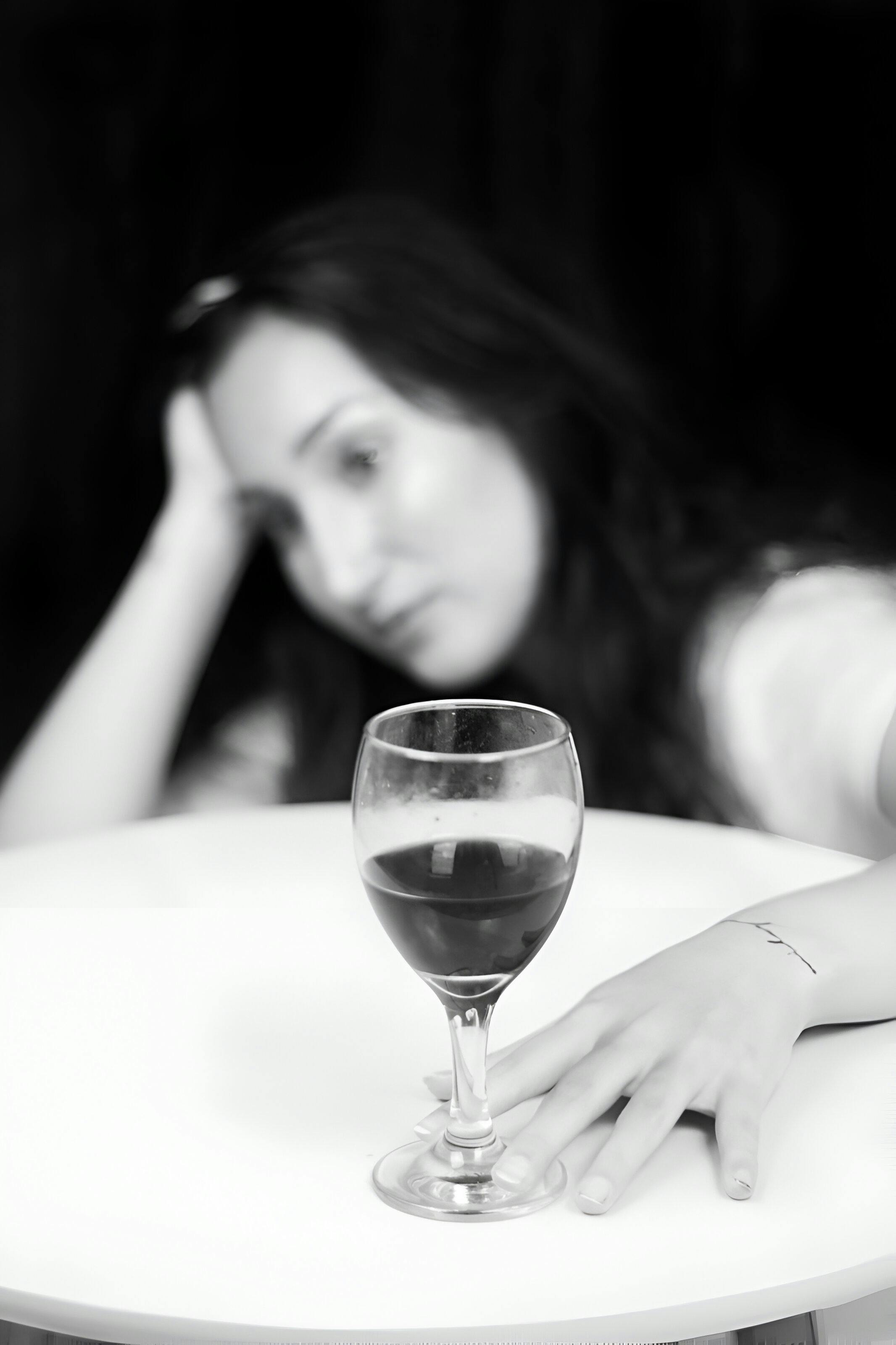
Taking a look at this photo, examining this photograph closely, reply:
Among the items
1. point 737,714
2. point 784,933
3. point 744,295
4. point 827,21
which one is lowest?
point 737,714

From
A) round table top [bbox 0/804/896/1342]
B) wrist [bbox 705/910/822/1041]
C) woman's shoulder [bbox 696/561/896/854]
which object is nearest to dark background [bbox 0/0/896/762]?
woman's shoulder [bbox 696/561/896/854]

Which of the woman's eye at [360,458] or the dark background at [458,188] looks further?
the woman's eye at [360,458]

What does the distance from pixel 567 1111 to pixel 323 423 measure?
155 centimetres

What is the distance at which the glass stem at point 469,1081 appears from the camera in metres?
0.80

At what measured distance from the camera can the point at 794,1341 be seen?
76 cm

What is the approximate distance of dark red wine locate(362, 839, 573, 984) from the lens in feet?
2.48

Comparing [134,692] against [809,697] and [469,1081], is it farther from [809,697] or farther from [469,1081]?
[469,1081]

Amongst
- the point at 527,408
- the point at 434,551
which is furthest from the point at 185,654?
the point at 527,408

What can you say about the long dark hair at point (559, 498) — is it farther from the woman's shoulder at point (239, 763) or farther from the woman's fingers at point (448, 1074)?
the woman's fingers at point (448, 1074)

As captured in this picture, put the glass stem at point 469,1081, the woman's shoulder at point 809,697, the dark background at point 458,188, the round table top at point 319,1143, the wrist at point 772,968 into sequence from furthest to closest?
the woman's shoulder at point 809,697, the dark background at point 458,188, the wrist at point 772,968, the glass stem at point 469,1081, the round table top at point 319,1143

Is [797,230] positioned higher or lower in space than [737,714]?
higher

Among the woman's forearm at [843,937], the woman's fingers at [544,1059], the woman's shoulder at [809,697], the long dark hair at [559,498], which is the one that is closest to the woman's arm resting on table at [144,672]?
the long dark hair at [559,498]

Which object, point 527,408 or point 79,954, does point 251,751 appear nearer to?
point 527,408

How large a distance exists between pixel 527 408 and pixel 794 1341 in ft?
5.44
